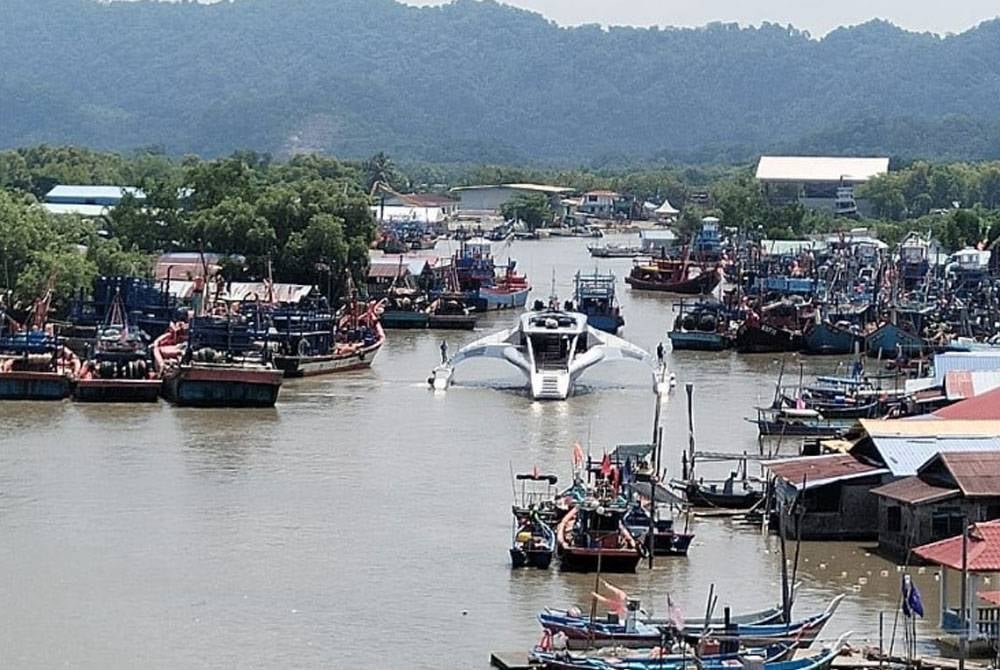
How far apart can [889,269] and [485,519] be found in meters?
33.1

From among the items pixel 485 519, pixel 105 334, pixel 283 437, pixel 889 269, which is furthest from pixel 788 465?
pixel 889 269

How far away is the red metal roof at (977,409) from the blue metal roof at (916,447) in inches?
63.8

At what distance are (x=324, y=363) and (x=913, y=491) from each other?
18891 mm

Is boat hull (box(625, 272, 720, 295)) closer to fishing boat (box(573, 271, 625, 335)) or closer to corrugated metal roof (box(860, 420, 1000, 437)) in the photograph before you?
fishing boat (box(573, 271, 625, 335))

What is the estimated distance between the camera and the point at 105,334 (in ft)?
121

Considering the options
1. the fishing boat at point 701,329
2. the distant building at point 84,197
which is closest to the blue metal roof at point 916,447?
the fishing boat at point 701,329

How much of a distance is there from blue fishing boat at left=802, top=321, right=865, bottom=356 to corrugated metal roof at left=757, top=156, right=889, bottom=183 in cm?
6805

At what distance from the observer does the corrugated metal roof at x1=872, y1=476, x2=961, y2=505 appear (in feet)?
69.8

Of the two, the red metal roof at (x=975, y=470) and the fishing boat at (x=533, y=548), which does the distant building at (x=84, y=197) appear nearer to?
the fishing boat at (x=533, y=548)

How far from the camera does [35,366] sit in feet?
115

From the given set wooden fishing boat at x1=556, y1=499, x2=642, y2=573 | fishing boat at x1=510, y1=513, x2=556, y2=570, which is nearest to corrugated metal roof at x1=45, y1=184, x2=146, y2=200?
fishing boat at x1=510, y1=513, x2=556, y2=570

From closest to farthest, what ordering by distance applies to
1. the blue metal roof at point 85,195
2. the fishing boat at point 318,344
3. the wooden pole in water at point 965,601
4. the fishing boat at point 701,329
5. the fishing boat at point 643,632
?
the wooden pole in water at point 965,601
the fishing boat at point 643,632
the fishing boat at point 318,344
the fishing boat at point 701,329
the blue metal roof at point 85,195

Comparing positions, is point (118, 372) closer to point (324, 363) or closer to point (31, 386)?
point (31, 386)

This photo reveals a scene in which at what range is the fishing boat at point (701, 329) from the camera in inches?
1762
